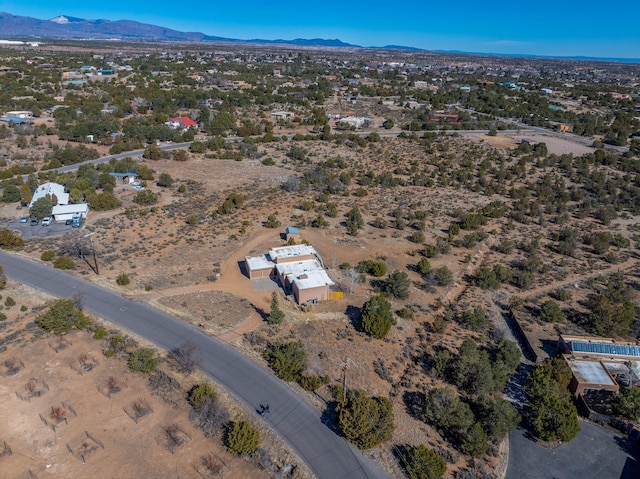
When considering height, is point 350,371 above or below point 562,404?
below

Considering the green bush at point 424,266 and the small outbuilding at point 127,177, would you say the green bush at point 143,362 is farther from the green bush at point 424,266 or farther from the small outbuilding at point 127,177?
the small outbuilding at point 127,177

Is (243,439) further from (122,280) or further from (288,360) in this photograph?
(122,280)

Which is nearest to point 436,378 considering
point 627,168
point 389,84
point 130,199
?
point 130,199

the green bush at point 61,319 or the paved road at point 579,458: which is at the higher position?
the green bush at point 61,319

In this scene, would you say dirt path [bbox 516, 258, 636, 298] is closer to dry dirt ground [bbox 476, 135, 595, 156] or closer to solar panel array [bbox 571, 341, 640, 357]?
solar panel array [bbox 571, 341, 640, 357]

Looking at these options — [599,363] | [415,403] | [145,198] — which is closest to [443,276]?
[599,363]

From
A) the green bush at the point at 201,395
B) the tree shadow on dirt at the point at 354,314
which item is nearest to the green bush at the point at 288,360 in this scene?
the green bush at the point at 201,395

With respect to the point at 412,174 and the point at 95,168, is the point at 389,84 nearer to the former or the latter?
the point at 412,174
